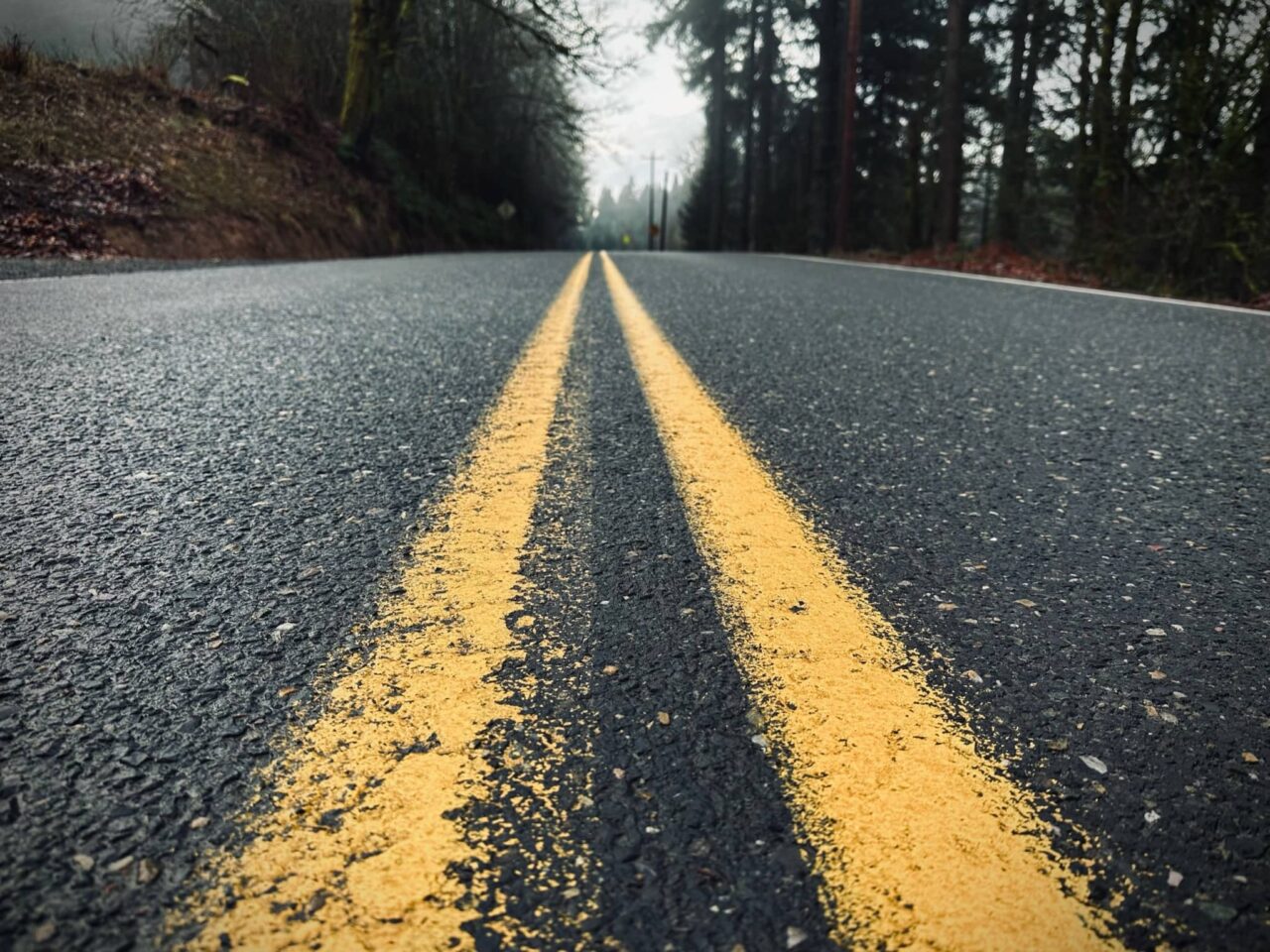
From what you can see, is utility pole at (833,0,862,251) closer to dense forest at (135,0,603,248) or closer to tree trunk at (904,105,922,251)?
tree trunk at (904,105,922,251)

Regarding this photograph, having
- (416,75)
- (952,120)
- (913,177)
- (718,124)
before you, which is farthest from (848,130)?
(718,124)

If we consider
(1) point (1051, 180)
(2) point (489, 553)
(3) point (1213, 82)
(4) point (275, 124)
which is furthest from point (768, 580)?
(1) point (1051, 180)

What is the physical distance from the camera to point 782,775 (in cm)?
86

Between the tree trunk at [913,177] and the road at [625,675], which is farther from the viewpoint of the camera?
the tree trunk at [913,177]

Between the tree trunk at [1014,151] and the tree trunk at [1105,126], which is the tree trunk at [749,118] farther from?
the tree trunk at [1105,126]

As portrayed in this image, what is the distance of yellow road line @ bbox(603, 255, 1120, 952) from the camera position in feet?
2.29

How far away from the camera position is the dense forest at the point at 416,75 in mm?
16047

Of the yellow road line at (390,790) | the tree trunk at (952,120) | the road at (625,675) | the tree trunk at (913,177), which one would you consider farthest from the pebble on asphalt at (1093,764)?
the tree trunk at (913,177)

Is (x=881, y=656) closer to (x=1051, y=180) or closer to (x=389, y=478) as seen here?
(x=389, y=478)

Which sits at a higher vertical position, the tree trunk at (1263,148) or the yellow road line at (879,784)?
the tree trunk at (1263,148)

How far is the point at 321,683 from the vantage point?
1006 millimetres

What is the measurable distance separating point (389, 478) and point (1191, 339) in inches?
164

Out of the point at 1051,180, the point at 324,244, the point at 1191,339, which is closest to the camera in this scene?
the point at 1191,339

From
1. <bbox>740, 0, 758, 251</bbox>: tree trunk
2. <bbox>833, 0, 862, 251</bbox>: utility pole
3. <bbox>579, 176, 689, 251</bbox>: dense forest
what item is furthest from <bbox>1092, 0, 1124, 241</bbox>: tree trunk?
<bbox>579, 176, 689, 251</bbox>: dense forest
